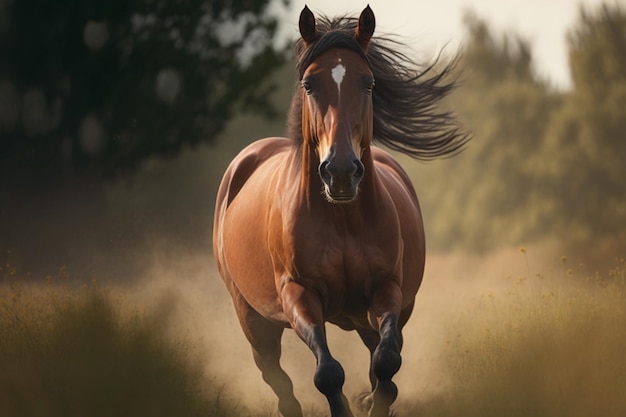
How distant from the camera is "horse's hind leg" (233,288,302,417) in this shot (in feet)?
24.0

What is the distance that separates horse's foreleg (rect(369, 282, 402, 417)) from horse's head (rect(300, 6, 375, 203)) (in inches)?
33.5

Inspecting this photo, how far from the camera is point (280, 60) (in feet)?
48.9

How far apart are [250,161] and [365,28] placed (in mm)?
2511

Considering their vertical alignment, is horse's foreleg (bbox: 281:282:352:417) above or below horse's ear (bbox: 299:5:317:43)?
below

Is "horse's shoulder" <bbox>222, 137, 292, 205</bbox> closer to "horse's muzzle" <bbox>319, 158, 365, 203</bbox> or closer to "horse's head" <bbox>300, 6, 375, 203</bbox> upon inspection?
"horse's head" <bbox>300, 6, 375, 203</bbox>

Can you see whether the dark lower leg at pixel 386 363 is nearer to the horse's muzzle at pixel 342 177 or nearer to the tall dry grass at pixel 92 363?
the horse's muzzle at pixel 342 177

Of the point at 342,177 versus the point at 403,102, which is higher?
the point at 403,102

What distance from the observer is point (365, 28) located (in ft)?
18.8

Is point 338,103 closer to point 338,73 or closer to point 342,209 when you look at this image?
point 338,73

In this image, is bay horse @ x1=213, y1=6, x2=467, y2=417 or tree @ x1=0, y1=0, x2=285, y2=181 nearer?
bay horse @ x1=213, y1=6, x2=467, y2=417

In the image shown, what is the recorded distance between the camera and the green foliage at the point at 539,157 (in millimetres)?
16109

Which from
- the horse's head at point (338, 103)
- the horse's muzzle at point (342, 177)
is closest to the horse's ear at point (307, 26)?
the horse's head at point (338, 103)

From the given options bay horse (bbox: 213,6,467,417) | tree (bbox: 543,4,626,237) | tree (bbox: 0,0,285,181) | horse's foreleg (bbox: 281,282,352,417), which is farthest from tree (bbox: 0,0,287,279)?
horse's foreleg (bbox: 281,282,352,417)

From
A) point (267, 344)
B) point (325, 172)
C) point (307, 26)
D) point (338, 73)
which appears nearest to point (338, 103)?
point (338, 73)
